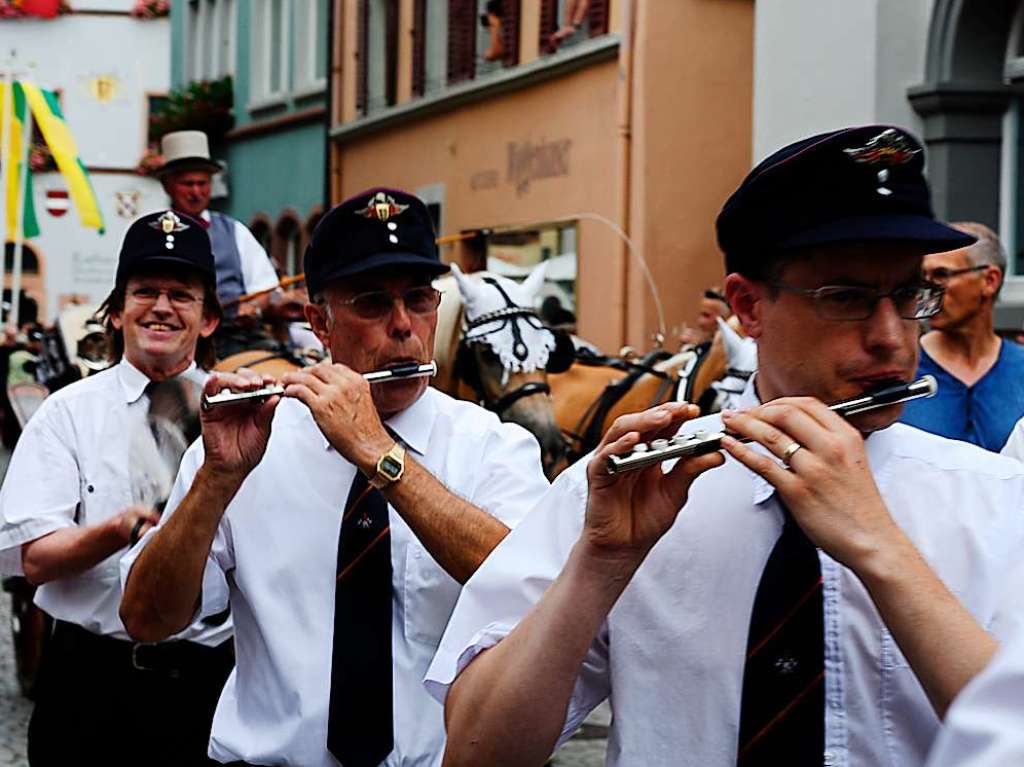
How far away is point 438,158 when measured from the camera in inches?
869

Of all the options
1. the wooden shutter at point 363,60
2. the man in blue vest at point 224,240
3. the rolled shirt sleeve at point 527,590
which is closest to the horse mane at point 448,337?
the man in blue vest at point 224,240

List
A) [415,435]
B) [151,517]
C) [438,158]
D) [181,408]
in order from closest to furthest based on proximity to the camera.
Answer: [415,435] < [151,517] < [181,408] < [438,158]

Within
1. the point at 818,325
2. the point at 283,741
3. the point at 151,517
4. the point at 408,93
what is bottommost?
the point at 283,741

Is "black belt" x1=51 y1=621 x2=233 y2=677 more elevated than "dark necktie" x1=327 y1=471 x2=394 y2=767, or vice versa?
"dark necktie" x1=327 y1=471 x2=394 y2=767

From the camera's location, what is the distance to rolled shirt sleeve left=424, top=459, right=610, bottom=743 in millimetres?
2482

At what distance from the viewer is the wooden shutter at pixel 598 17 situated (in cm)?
1761

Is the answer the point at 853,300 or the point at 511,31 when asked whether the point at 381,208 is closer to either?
the point at 853,300

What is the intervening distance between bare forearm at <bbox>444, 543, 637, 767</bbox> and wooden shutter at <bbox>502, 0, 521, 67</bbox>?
1766cm

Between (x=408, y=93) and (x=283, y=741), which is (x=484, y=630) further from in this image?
(x=408, y=93)

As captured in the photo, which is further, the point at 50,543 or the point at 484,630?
the point at 50,543

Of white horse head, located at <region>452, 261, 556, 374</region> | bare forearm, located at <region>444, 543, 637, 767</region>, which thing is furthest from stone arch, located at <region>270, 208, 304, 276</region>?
bare forearm, located at <region>444, 543, 637, 767</region>

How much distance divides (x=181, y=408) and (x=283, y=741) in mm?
1622

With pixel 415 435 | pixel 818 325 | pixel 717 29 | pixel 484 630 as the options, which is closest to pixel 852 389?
pixel 818 325

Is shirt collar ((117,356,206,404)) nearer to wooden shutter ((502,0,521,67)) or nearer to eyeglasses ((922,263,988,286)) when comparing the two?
eyeglasses ((922,263,988,286))
